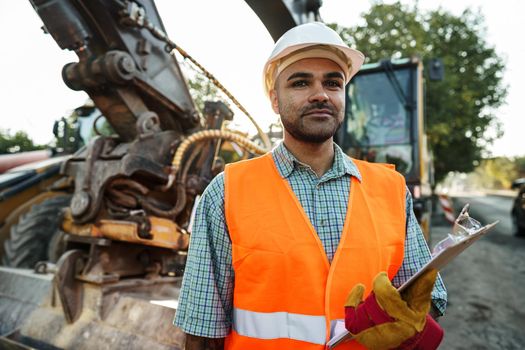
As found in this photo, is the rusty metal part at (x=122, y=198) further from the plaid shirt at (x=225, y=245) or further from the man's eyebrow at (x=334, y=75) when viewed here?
the man's eyebrow at (x=334, y=75)

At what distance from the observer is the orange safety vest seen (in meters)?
1.36

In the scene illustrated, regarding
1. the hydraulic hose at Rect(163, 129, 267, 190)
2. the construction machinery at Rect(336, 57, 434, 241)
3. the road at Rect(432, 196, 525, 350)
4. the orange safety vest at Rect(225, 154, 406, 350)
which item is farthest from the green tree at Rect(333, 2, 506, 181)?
the orange safety vest at Rect(225, 154, 406, 350)

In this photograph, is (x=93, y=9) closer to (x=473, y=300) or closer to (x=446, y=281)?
(x=473, y=300)

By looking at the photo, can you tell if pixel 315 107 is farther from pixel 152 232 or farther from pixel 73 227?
pixel 73 227

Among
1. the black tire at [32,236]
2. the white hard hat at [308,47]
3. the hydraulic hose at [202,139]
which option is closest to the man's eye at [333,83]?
the white hard hat at [308,47]

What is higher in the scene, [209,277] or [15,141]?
[15,141]

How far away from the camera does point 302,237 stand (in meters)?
1.41

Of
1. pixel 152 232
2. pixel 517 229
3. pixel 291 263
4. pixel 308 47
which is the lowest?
pixel 517 229

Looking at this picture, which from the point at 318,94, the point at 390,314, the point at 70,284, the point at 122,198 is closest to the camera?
the point at 390,314

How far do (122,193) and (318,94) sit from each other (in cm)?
227

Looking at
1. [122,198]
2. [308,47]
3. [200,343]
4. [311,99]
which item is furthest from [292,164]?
[122,198]

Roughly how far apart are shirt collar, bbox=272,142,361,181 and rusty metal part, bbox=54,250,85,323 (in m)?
2.08

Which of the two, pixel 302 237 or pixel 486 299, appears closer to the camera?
pixel 302 237

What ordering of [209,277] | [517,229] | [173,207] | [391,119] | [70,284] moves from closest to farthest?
[209,277]
[70,284]
[173,207]
[391,119]
[517,229]
